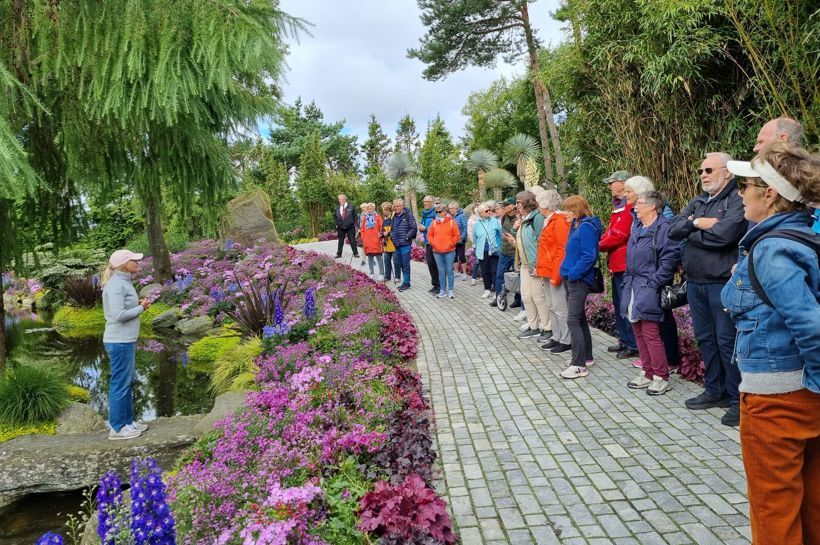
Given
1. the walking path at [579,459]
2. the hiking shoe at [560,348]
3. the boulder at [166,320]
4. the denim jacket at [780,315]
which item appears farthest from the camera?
the boulder at [166,320]

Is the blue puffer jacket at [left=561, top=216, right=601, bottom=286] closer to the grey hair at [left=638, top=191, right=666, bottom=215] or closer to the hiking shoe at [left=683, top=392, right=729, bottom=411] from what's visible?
the grey hair at [left=638, top=191, right=666, bottom=215]

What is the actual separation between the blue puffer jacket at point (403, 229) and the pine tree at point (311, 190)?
18857 millimetres

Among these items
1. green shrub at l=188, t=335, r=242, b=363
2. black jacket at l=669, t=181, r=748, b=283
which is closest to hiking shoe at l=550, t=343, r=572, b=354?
black jacket at l=669, t=181, r=748, b=283

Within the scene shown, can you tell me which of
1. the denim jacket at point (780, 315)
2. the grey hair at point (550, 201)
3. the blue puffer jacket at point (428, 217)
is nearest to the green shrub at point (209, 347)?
the blue puffer jacket at point (428, 217)

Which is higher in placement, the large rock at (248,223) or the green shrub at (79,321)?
the large rock at (248,223)

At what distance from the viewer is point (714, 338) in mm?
4395

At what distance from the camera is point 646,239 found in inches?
191

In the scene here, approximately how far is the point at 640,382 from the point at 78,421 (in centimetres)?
589

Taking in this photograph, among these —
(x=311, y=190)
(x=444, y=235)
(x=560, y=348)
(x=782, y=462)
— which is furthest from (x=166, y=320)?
(x=311, y=190)

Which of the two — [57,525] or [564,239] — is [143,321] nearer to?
[57,525]

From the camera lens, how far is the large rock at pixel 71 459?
5012 millimetres

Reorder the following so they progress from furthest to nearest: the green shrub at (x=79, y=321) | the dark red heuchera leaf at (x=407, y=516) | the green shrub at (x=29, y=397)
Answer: the green shrub at (x=79, y=321) < the green shrub at (x=29, y=397) < the dark red heuchera leaf at (x=407, y=516)

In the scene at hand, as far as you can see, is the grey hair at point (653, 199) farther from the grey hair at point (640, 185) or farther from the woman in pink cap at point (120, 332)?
the woman in pink cap at point (120, 332)

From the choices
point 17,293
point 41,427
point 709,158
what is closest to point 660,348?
point 709,158
